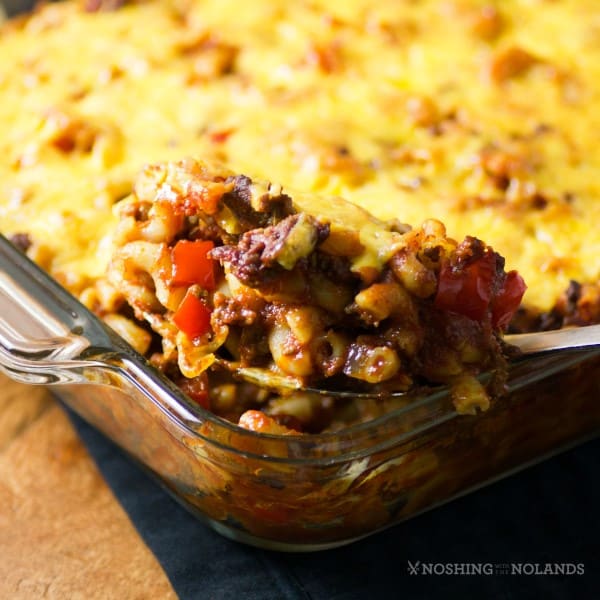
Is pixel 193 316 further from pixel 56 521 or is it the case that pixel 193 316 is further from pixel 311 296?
pixel 56 521

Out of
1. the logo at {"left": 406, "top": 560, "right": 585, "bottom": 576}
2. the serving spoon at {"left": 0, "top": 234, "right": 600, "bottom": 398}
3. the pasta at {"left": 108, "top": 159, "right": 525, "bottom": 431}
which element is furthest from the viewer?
the logo at {"left": 406, "top": 560, "right": 585, "bottom": 576}

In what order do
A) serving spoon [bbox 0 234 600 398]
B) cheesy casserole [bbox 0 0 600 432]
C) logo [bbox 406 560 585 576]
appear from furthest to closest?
cheesy casserole [bbox 0 0 600 432], logo [bbox 406 560 585 576], serving spoon [bbox 0 234 600 398]

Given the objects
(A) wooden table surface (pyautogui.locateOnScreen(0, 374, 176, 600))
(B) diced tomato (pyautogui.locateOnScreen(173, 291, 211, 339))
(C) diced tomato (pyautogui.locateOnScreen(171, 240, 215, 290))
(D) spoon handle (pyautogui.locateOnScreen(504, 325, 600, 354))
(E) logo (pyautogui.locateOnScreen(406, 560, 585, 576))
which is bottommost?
(E) logo (pyautogui.locateOnScreen(406, 560, 585, 576))

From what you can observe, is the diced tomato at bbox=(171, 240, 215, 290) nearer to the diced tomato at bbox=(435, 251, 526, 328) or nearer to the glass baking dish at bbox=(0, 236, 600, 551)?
the glass baking dish at bbox=(0, 236, 600, 551)

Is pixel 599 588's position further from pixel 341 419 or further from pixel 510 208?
pixel 510 208

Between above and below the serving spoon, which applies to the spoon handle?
below

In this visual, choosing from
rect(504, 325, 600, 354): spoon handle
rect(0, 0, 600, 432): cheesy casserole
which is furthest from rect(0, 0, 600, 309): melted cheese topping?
Result: rect(504, 325, 600, 354): spoon handle

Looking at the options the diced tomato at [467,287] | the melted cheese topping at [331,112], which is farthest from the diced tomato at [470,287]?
the melted cheese topping at [331,112]

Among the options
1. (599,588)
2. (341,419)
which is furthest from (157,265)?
(599,588)
